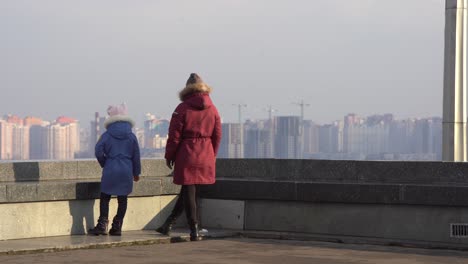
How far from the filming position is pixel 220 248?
33.5 feet

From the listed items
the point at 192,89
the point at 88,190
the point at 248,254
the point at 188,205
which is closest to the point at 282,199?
the point at 188,205

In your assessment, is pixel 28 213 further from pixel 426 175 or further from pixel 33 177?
pixel 426 175

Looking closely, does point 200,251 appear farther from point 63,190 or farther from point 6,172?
point 6,172

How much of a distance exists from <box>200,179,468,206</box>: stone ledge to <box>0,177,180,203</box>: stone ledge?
0.63 m

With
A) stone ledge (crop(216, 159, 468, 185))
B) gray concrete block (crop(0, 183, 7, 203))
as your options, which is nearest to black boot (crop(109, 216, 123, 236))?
gray concrete block (crop(0, 183, 7, 203))

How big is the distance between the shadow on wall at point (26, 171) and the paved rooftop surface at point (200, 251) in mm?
1299

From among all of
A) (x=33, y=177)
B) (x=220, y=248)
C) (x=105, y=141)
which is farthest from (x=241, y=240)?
(x=33, y=177)

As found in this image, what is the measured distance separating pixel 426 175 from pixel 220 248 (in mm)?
2521

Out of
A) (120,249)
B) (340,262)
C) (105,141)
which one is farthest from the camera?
(105,141)

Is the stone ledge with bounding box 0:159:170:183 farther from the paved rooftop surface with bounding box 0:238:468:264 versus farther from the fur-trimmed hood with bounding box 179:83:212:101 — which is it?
the paved rooftop surface with bounding box 0:238:468:264

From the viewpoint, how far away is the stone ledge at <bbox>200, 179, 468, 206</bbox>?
10.7 m

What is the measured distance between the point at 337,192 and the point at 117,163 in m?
2.15

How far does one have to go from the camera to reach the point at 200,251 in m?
9.90

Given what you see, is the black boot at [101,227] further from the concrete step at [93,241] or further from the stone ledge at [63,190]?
the stone ledge at [63,190]
